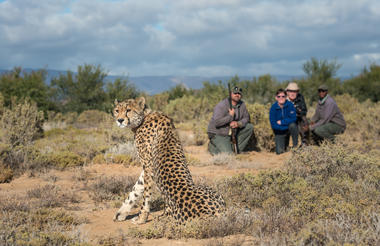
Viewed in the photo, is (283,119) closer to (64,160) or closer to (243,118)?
(243,118)

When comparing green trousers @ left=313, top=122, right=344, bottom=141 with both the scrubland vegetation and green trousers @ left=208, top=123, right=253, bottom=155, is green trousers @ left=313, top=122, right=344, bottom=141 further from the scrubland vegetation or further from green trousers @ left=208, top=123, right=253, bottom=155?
green trousers @ left=208, top=123, right=253, bottom=155

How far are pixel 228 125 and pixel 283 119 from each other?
1.44 meters

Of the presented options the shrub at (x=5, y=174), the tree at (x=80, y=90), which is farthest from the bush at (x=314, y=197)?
the tree at (x=80, y=90)

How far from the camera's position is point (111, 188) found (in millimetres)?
6344

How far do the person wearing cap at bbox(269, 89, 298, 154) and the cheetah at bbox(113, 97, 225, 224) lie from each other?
517 centimetres

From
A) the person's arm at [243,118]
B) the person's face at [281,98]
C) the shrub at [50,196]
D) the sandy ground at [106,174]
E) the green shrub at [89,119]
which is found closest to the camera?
the sandy ground at [106,174]

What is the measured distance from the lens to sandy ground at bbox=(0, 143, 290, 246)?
433 cm

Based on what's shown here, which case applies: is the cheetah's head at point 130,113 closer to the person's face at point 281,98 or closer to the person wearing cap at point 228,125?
the person wearing cap at point 228,125

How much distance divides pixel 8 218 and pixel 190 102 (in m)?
14.5

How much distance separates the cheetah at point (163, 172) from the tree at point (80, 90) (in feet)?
65.6

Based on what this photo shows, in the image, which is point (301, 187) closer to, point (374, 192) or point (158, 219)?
point (374, 192)

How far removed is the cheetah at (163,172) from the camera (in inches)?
149

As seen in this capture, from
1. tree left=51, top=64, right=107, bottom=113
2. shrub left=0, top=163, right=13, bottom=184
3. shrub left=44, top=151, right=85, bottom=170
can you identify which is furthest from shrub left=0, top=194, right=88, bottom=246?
tree left=51, top=64, right=107, bottom=113

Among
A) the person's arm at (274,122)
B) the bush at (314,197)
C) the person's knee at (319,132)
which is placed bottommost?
the bush at (314,197)
